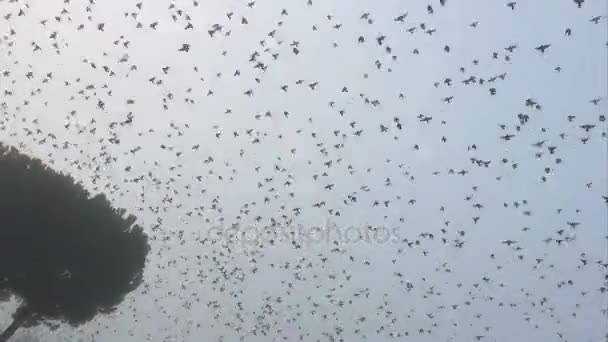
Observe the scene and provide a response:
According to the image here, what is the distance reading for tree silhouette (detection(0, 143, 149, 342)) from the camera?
21219 millimetres

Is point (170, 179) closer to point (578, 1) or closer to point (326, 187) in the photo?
point (326, 187)

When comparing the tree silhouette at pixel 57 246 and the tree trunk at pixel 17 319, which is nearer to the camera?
the tree silhouette at pixel 57 246

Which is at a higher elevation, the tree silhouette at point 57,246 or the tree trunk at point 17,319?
the tree silhouette at point 57,246

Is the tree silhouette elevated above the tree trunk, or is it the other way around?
the tree silhouette

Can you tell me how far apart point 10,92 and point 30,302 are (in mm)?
10676

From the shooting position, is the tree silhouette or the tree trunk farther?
the tree trunk

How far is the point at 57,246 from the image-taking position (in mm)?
21844

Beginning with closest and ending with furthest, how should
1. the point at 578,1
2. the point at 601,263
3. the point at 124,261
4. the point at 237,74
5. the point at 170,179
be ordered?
the point at 578,1 < the point at 237,74 < the point at 601,263 < the point at 170,179 < the point at 124,261

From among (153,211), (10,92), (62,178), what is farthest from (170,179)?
(10,92)

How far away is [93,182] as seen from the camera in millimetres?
21922

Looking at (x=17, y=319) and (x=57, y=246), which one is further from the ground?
(x=57, y=246)

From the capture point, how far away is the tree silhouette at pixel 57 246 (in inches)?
835

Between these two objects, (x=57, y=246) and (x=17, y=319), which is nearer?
(x=57, y=246)

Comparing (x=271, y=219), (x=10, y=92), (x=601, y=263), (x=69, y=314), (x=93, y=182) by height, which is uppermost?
(x=10, y=92)
